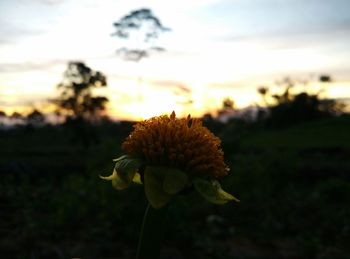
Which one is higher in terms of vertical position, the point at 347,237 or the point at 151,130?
the point at 151,130

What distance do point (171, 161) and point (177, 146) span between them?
42 millimetres

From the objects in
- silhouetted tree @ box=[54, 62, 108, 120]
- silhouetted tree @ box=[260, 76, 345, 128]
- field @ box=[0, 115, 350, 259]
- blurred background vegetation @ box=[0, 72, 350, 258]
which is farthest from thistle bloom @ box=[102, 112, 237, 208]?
silhouetted tree @ box=[260, 76, 345, 128]

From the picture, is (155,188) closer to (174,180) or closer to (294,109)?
(174,180)

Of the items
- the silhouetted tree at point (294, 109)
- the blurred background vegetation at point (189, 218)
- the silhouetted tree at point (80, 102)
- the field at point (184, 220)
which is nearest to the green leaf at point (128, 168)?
the blurred background vegetation at point (189, 218)

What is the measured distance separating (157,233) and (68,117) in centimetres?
3421

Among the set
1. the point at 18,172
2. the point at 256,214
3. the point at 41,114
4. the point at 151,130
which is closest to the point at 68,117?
the point at 41,114

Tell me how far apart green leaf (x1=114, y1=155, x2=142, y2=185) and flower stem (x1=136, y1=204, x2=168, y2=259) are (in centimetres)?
14

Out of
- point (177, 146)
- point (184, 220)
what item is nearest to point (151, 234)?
point (177, 146)

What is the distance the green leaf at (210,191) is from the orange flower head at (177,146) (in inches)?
1.3

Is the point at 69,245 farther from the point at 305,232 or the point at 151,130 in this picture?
the point at 151,130

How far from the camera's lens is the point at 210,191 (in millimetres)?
1090

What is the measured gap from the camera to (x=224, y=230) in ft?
22.8

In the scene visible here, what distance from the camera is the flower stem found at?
947mm

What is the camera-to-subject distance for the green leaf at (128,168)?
113 centimetres
